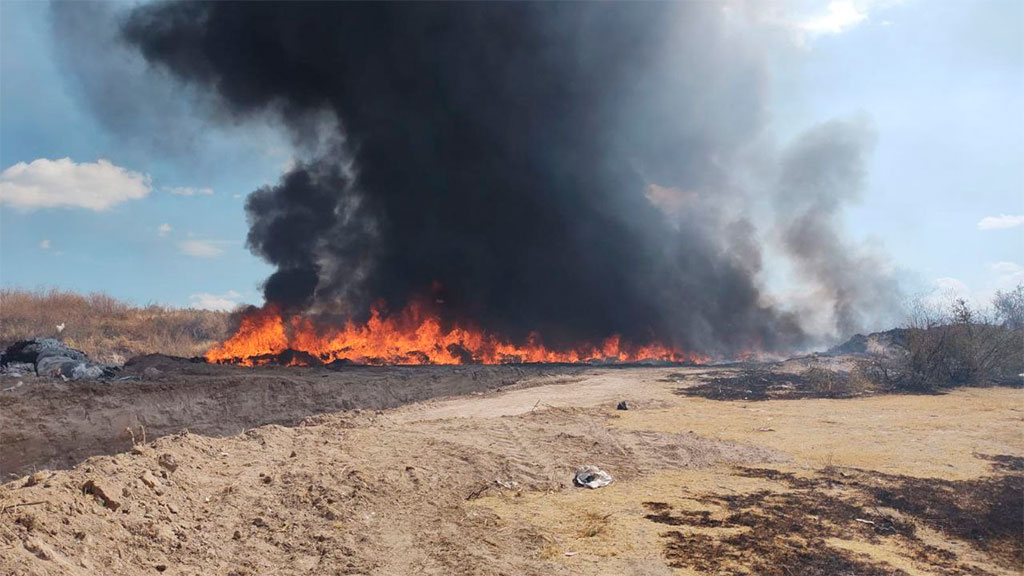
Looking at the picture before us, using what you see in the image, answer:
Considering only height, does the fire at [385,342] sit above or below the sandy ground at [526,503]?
above

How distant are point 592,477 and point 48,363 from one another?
16387 mm

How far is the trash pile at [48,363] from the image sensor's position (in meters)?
15.5

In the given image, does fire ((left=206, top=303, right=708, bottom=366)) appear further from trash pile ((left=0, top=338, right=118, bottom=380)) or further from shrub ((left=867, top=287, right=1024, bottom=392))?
shrub ((left=867, top=287, right=1024, bottom=392))

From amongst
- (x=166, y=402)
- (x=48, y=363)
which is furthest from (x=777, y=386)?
(x=48, y=363)

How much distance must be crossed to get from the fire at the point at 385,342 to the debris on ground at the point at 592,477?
18.2m

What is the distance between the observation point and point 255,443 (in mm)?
8500

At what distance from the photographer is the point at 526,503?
7.00 m

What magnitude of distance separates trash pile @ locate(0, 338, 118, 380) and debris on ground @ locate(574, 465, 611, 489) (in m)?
13.7

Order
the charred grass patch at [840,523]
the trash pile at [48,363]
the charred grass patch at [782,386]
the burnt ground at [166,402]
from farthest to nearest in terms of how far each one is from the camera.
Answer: the charred grass patch at [782,386] < the trash pile at [48,363] < the burnt ground at [166,402] < the charred grass patch at [840,523]

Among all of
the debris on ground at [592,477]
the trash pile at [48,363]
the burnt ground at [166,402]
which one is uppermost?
the trash pile at [48,363]

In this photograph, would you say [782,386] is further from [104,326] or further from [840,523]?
[104,326]

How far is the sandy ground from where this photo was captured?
5.11 m

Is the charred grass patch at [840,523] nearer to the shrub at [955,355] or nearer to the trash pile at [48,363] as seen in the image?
the shrub at [955,355]

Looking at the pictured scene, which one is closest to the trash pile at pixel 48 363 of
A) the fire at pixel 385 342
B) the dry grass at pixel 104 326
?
the dry grass at pixel 104 326
